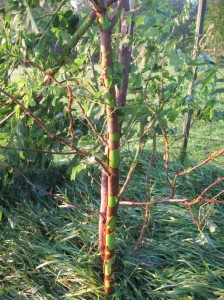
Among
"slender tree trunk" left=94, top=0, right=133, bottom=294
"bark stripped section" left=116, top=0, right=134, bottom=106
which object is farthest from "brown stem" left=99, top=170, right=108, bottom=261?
"bark stripped section" left=116, top=0, right=134, bottom=106

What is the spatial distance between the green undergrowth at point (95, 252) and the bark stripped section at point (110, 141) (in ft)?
0.65

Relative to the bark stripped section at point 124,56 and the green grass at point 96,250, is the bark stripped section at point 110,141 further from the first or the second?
the green grass at point 96,250

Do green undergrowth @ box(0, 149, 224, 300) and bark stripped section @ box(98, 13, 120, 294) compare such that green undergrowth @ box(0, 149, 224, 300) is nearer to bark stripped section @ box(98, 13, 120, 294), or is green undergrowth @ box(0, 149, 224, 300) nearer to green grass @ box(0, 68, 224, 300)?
green grass @ box(0, 68, 224, 300)

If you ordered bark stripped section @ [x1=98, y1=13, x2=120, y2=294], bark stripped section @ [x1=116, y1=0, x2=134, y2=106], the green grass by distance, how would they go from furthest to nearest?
the green grass
bark stripped section @ [x1=116, y1=0, x2=134, y2=106]
bark stripped section @ [x1=98, y1=13, x2=120, y2=294]

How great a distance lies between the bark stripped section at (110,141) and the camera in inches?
49.6

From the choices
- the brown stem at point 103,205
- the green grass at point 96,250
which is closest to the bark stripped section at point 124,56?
the brown stem at point 103,205

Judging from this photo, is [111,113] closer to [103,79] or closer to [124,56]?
[103,79]

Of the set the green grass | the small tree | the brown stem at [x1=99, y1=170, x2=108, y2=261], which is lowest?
the green grass

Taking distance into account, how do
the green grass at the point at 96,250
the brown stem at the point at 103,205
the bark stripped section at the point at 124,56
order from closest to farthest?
the bark stripped section at the point at 124,56
the brown stem at the point at 103,205
the green grass at the point at 96,250

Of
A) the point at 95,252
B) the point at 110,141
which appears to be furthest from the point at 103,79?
the point at 95,252

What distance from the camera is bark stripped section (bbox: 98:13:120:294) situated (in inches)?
49.6

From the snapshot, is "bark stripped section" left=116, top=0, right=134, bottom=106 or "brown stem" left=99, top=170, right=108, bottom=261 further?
"brown stem" left=99, top=170, right=108, bottom=261

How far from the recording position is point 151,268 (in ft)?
6.42

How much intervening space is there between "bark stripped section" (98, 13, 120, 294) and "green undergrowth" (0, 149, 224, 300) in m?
0.20
